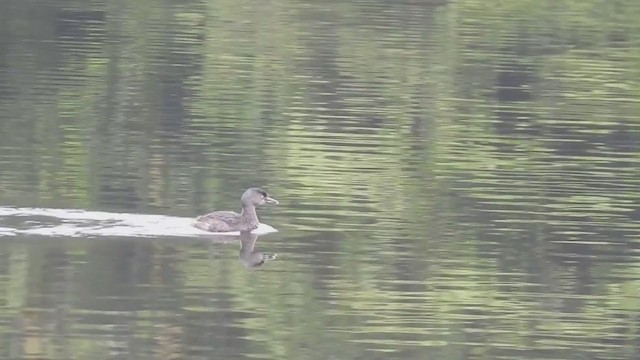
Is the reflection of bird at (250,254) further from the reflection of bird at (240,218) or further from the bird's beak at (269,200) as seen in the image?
the bird's beak at (269,200)

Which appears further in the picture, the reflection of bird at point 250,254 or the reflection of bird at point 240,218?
the reflection of bird at point 240,218

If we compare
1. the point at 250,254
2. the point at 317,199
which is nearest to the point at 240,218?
the point at 250,254

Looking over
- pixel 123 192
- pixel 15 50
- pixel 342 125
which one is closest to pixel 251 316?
pixel 123 192

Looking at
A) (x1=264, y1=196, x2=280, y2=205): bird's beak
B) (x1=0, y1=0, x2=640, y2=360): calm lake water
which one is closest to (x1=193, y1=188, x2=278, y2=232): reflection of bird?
(x1=264, y1=196, x2=280, y2=205): bird's beak

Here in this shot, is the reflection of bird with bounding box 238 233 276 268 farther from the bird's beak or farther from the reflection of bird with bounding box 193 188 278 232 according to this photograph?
the bird's beak

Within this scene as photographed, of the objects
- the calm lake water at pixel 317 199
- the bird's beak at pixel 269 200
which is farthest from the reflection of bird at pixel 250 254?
the bird's beak at pixel 269 200

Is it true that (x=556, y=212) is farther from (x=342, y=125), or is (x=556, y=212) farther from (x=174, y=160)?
(x=342, y=125)

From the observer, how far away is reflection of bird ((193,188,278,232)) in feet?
62.8

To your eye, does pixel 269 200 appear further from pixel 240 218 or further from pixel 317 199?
pixel 317 199

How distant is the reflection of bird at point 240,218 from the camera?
19.2 m

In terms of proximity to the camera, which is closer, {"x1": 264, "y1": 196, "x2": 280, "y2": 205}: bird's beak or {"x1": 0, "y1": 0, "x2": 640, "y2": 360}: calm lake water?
{"x1": 0, "y1": 0, "x2": 640, "y2": 360}: calm lake water

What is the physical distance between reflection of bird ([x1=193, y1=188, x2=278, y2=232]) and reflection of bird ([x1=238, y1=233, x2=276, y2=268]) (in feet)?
0.51

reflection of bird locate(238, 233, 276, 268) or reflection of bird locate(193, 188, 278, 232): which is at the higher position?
reflection of bird locate(193, 188, 278, 232)

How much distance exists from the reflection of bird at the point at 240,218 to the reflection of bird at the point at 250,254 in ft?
0.51
